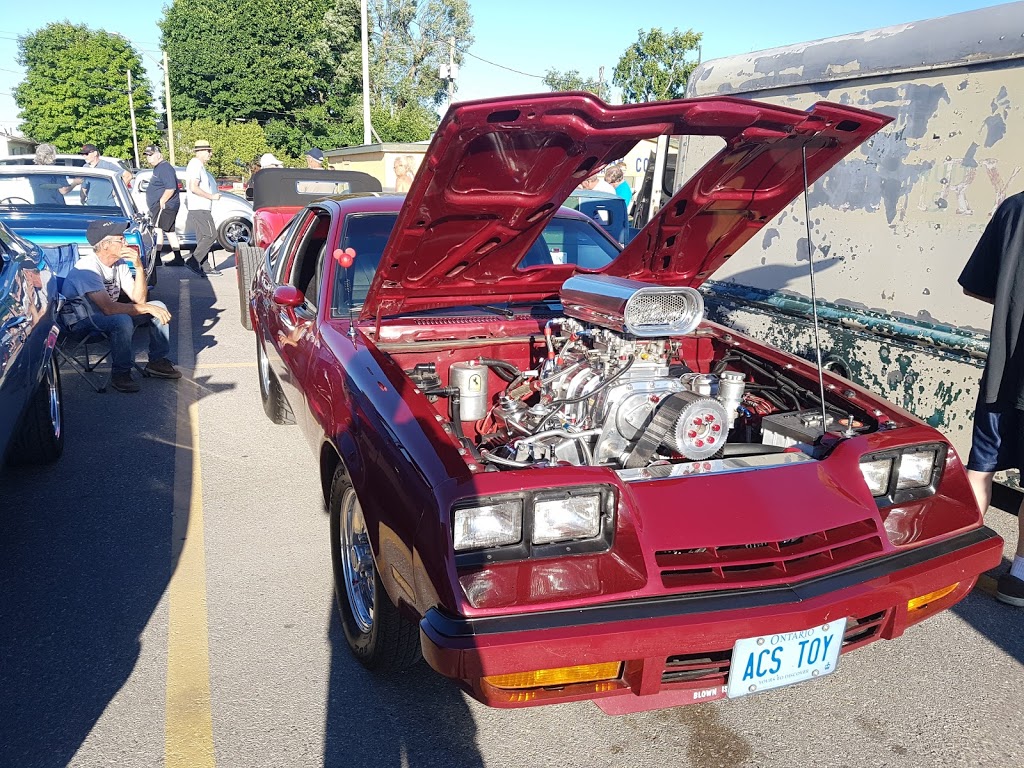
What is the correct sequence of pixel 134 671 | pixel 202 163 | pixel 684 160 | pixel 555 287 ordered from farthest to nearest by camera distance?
1. pixel 202 163
2. pixel 684 160
3. pixel 555 287
4. pixel 134 671

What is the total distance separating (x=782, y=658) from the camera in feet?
7.09

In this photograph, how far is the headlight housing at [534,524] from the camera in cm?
212

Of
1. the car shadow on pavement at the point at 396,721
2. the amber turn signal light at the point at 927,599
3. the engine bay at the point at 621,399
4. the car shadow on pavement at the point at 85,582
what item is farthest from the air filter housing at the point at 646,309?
the car shadow on pavement at the point at 85,582

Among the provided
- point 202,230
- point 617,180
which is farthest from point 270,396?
point 617,180

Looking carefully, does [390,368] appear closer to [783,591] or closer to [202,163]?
[783,591]

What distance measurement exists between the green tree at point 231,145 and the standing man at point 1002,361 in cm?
4404

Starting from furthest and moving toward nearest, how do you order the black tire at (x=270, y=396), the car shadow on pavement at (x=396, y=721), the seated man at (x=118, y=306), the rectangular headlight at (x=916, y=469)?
1. the seated man at (x=118, y=306)
2. the black tire at (x=270, y=396)
3. the rectangular headlight at (x=916, y=469)
4. the car shadow on pavement at (x=396, y=721)

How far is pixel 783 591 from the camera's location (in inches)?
85.0

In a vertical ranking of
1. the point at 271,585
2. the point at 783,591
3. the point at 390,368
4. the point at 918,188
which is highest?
the point at 918,188

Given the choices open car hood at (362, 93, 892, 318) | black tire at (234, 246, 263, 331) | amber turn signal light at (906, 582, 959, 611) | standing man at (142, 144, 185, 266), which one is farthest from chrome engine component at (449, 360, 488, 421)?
standing man at (142, 144, 185, 266)

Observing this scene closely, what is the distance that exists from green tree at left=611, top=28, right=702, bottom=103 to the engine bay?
33.5 meters

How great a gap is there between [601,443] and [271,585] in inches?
61.4

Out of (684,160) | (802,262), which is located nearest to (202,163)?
(684,160)

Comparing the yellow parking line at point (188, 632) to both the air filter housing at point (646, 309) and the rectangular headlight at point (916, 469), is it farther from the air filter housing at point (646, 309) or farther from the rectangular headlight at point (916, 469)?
the rectangular headlight at point (916, 469)
